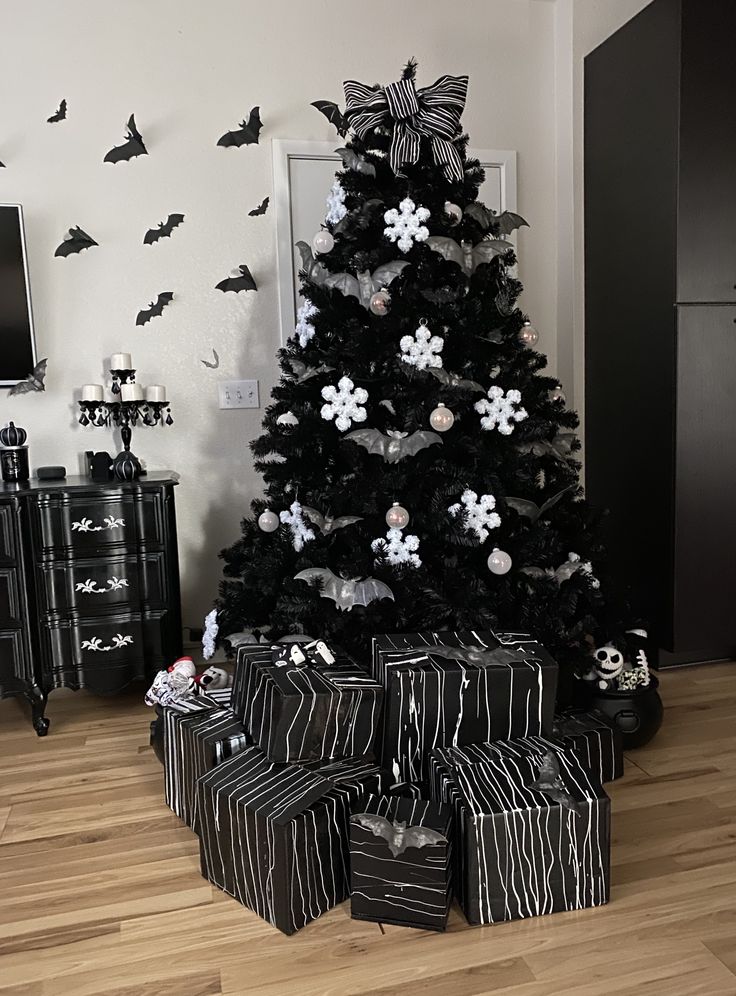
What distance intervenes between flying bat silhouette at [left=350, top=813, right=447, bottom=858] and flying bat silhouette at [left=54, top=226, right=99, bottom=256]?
88.0 inches

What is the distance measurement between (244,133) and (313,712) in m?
2.20

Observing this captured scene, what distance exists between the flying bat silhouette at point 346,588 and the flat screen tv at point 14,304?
4.53 feet

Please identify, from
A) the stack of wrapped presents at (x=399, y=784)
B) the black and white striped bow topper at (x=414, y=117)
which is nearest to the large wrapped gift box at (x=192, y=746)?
the stack of wrapped presents at (x=399, y=784)

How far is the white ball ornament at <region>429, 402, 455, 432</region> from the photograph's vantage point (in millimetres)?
2141

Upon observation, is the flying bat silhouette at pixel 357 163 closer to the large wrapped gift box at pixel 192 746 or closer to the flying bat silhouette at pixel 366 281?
the flying bat silhouette at pixel 366 281

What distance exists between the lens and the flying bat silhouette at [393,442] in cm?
219

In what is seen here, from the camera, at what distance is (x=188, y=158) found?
9.66 feet

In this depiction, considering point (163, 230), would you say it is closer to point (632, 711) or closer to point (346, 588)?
point (346, 588)

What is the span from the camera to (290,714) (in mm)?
1728

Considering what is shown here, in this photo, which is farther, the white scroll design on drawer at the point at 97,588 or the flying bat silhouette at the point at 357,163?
the white scroll design on drawer at the point at 97,588

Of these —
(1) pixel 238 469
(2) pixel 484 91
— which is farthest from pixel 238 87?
(1) pixel 238 469

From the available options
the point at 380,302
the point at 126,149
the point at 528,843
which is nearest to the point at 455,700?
the point at 528,843

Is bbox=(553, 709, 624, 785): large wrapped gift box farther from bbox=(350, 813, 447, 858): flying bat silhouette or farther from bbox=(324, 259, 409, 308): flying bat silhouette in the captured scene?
bbox=(324, 259, 409, 308): flying bat silhouette

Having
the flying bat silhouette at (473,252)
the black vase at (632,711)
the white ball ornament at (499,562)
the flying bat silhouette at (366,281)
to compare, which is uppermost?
the flying bat silhouette at (473,252)
